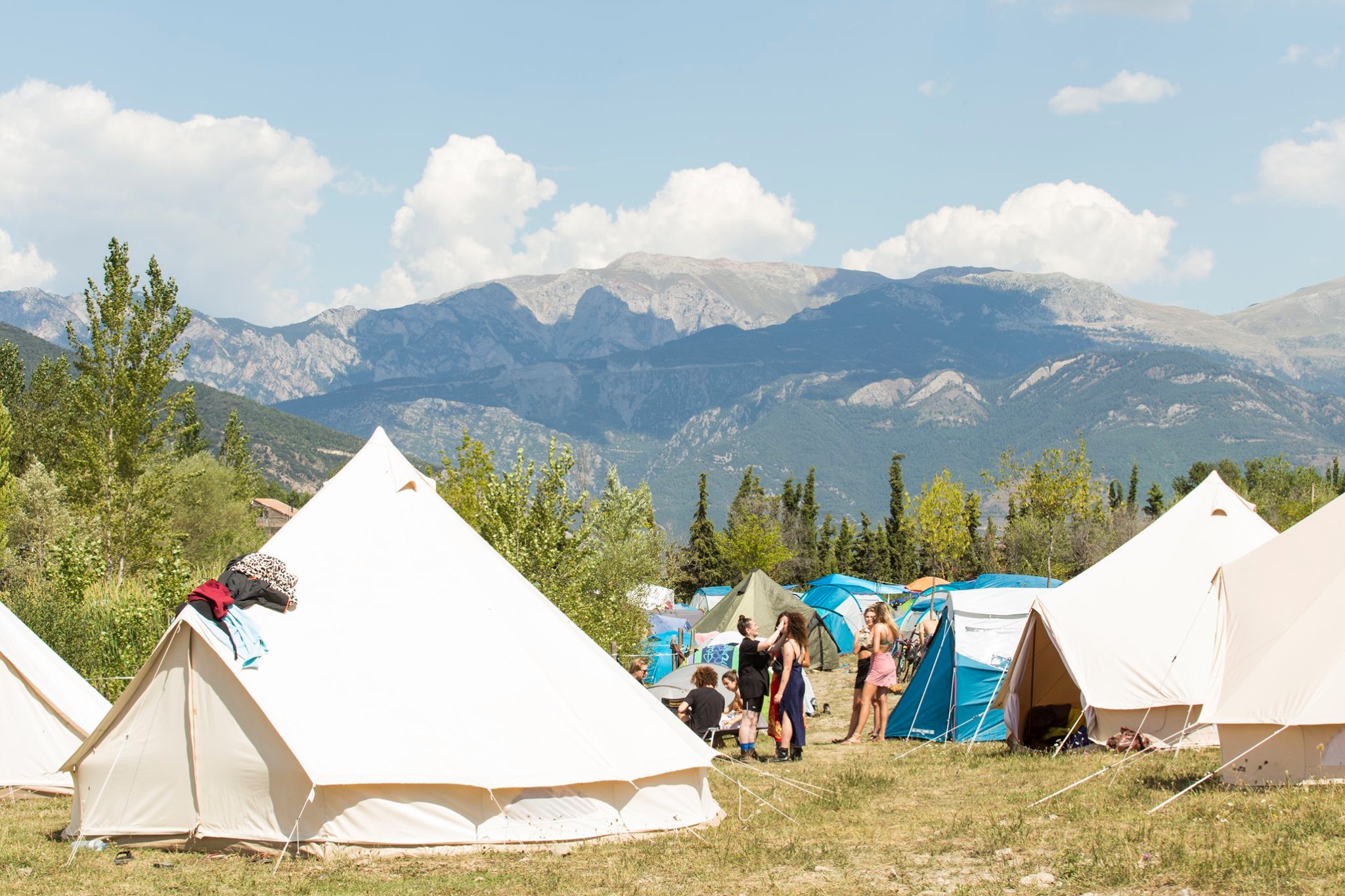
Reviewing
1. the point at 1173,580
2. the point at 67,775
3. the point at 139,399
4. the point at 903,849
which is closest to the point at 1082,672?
the point at 1173,580

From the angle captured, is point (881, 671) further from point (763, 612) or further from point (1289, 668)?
point (763, 612)

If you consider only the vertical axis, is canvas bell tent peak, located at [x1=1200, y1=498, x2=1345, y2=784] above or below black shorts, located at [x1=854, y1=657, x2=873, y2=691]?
above

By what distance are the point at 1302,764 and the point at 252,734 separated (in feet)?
28.4

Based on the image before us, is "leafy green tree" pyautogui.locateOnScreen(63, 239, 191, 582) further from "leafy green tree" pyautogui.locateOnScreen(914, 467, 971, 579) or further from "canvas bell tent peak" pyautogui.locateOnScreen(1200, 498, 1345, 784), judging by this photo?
"leafy green tree" pyautogui.locateOnScreen(914, 467, 971, 579)

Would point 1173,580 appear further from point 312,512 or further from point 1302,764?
point 312,512

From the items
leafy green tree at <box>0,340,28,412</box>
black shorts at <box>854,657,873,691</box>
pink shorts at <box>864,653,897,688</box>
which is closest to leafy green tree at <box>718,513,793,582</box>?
leafy green tree at <box>0,340,28,412</box>

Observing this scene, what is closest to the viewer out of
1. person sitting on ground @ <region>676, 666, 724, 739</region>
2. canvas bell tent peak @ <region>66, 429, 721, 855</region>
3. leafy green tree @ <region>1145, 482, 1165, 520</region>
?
canvas bell tent peak @ <region>66, 429, 721, 855</region>

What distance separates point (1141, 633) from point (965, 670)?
2.58 m

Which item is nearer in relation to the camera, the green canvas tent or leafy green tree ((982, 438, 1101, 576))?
the green canvas tent

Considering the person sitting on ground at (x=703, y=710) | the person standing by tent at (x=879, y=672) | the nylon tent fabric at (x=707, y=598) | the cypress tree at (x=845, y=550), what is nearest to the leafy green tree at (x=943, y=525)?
the cypress tree at (x=845, y=550)

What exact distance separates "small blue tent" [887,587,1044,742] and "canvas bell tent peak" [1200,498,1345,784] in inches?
180

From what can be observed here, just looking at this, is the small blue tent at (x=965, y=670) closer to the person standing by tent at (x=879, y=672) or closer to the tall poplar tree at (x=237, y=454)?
the person standing by tent at (x=879, y=672)

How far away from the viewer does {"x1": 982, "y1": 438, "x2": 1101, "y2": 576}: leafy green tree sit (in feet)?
242

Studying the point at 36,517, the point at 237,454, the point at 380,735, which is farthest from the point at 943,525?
the point at 380,735
